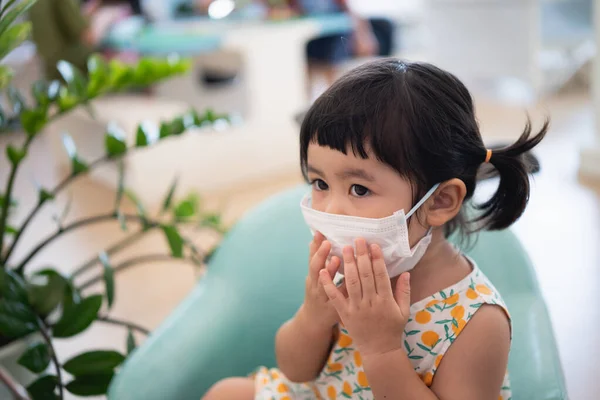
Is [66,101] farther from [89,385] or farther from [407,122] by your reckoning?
[407,122]

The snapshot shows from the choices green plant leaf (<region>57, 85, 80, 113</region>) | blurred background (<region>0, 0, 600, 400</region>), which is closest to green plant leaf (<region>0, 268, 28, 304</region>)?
green plant leaf (<region>57, 85, 80, 113</region>)

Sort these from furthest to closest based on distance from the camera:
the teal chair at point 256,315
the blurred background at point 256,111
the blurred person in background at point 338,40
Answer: the blurred person in background at point 338,40 < the blurred background at point 256,111 < the teal chair at point 256,315

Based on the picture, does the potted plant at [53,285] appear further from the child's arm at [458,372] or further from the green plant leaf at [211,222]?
the child's arm at [458,372]

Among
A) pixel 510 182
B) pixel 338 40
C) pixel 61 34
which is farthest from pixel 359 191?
pixel 338 40

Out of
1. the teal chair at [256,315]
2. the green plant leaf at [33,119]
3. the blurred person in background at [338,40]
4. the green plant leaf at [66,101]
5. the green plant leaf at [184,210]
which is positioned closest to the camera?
the teal chair at [256,315]

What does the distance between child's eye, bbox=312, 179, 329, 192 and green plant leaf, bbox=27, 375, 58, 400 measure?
63 centimetres

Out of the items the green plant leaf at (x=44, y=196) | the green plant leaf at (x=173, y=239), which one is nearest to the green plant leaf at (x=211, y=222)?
the green plant leaf at (x=173, y=239)

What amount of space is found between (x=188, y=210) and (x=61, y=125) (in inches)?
98.6

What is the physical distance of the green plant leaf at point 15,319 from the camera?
1.12m

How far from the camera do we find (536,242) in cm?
210

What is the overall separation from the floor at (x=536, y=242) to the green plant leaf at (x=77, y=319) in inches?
14.9

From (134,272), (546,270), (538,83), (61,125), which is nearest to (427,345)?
(546,270)

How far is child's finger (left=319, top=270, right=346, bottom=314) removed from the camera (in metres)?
0.82

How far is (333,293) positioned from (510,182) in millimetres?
298
